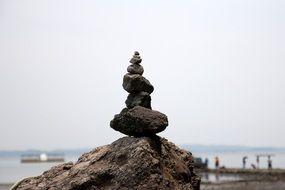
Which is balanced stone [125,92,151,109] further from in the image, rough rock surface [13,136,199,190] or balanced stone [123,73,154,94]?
rough rock surface [13,136,199,190]

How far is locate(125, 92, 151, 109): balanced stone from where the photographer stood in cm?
1352

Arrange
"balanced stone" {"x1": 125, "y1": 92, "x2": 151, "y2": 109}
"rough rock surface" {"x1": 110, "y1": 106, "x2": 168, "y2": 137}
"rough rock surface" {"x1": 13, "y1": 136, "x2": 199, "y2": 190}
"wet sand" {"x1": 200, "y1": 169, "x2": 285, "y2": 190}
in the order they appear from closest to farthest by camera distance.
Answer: "rough rock surface" {"x1": 13, "y1": 136, "x2": 199, "y2": 190}, "rough rock surface" {"x1": 110, "y1": 106, "x2": 168, "y2": 137}, "balanced stone" {"x1": 125, "y1": 92, "x2": 151, "y2": 109}, "wet sand" {"x1": 200, "y1": 169, "x2": 285, "y2": 190}

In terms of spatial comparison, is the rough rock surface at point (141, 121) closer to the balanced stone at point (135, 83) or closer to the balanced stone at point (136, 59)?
the balanced stone at point (135, 83)

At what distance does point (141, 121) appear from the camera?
1298 centimetres

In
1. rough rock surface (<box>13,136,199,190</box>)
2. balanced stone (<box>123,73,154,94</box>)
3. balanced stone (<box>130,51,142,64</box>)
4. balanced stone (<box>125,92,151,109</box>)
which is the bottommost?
rough rock surface (<box>13,136,199,190</box>)

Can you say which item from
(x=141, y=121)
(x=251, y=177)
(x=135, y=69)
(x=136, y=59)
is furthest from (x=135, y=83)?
(x=251, y=177)

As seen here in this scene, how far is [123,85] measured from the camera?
13828 mm

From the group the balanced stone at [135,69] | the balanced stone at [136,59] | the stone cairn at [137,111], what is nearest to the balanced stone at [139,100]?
the stone cairn at [137,111]

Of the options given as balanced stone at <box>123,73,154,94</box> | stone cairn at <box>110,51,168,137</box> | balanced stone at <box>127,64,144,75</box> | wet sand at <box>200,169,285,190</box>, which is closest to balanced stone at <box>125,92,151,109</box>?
stone cairn at <box>110,51,168,137</box>

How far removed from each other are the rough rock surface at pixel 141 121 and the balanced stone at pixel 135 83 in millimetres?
625

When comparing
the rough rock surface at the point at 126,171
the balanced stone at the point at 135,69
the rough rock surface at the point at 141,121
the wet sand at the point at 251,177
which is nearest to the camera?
the rough rock surface at the point at 126,171

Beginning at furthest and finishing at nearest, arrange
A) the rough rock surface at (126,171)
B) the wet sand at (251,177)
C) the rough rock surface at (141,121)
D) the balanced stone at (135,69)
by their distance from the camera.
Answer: the wet sand at (251,177) → the balanced stone at (135,69) → the rough rock surface at (141,121) → the rough rock surface at (126,171)

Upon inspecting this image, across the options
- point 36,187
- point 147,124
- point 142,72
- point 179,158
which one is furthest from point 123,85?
point 36,187

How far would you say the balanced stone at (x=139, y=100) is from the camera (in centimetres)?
1352
